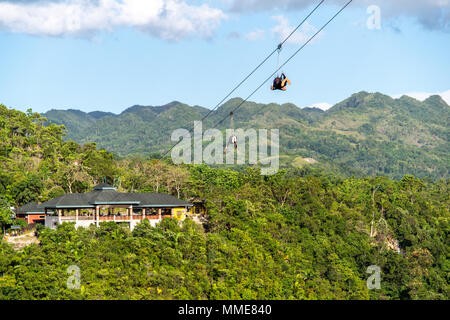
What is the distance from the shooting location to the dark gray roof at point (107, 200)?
107 ft

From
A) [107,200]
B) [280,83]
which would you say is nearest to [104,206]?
[107,200]

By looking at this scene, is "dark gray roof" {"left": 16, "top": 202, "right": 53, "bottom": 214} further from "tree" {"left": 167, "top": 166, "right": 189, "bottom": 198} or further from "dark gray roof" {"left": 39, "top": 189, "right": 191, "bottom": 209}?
"tree" {"left": 167, "top": 166, "right": 189, "bottom": 198}

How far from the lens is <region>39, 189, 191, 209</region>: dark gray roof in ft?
107

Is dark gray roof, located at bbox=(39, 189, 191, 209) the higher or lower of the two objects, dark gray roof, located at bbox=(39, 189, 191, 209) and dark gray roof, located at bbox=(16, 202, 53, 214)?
the higher

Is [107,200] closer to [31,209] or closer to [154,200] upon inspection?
[154,200]

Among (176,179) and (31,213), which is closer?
Answer: (31,213)

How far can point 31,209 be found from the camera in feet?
118

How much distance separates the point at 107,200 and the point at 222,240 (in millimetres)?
7293

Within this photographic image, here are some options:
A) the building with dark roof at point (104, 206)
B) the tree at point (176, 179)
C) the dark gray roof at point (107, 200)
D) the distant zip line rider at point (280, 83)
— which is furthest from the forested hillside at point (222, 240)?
the distant zip line rider at point (280, 83)

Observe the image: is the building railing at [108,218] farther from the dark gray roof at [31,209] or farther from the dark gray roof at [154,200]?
the dark gray roof at [31,209]

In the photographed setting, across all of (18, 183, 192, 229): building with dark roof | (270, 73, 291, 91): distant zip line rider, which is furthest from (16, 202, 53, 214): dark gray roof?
(270, 73, 291, 91): distant zip line rider

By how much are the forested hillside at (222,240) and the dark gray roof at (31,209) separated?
1.18 meters
